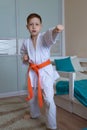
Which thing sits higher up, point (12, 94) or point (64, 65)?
point (64, 65)

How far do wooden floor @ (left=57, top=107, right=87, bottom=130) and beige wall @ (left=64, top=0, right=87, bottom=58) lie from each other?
1225 millimetres

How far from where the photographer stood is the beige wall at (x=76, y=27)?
121 inches

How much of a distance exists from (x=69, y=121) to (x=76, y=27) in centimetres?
174

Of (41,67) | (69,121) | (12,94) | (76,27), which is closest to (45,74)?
(41,67)

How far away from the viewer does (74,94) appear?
201cm

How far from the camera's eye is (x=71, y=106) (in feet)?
7.09

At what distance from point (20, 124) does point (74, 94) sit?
22.9 inches

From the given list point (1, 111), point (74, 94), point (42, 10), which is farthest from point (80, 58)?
point (1, 111)

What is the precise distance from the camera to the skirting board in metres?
1.98

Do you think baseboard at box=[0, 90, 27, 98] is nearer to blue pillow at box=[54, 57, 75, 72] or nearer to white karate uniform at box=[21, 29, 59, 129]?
blue pillow at box=[54, 57, 75, 72]

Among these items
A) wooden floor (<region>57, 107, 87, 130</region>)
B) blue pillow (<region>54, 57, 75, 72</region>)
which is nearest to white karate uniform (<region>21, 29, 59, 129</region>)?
wooden floor (<region>57, 107, 87, 130</region>)

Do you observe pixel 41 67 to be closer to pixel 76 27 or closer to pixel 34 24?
pixel 34 24

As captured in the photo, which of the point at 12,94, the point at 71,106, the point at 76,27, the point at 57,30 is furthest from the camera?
the point at 76,27

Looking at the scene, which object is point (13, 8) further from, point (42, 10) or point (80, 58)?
point (80, 58)
